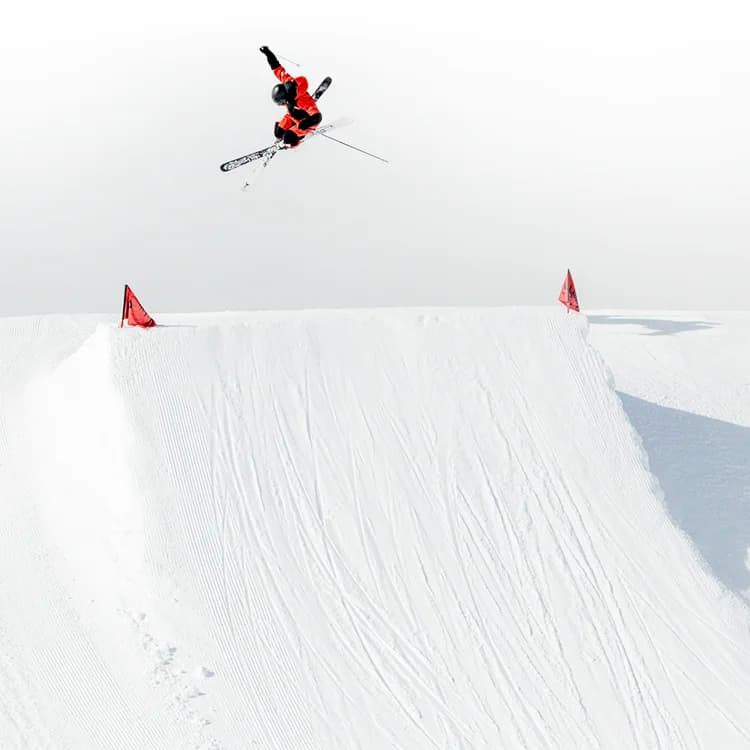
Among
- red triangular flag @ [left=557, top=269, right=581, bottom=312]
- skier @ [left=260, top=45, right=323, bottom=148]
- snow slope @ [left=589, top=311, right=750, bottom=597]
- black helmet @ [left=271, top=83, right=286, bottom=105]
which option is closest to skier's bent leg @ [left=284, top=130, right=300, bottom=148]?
skier @ [left=260, top=45, right=323, bottom=148]

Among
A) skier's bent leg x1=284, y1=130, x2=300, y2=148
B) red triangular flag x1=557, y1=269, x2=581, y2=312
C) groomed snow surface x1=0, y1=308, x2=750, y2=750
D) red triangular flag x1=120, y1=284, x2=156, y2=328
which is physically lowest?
groomed snow surface x1=0, y1=308, x2=750, y2=750

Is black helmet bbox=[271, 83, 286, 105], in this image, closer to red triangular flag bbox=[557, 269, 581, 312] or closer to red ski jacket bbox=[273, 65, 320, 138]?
→ red ski jacket bbox=[273, 65, 320, 138]

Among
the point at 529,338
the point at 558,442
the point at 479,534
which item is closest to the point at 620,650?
the point at 479,534

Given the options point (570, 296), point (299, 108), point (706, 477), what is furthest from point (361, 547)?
point (570, 296)

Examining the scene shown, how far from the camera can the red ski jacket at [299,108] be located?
15.6 metres

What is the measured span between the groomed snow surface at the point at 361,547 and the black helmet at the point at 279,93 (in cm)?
425

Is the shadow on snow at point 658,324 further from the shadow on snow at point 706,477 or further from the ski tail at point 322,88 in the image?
the ski tail at point 322,88

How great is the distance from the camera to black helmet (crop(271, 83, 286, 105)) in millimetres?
15539

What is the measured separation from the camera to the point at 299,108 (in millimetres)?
15867

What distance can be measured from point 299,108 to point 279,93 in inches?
18.2

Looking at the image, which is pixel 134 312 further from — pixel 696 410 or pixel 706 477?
pixel 696 410

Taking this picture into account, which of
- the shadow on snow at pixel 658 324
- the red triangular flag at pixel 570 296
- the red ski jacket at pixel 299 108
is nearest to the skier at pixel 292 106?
the red ski jacket at pixel 299 108

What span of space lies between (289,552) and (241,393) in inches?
141

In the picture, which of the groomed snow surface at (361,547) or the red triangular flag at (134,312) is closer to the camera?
the groomed snow surface at (361,547)
